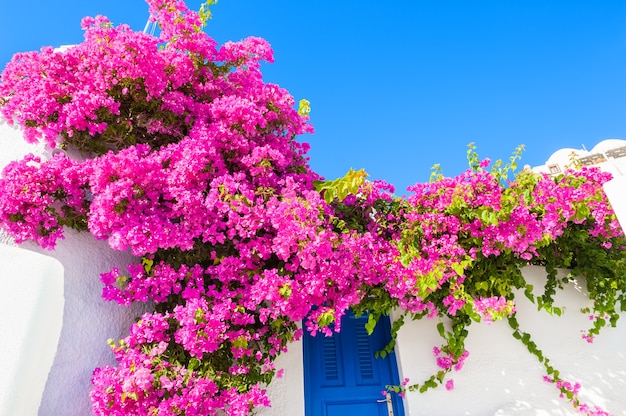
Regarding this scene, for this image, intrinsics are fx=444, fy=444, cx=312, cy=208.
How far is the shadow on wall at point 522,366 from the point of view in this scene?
15.2ft

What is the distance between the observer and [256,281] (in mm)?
3729

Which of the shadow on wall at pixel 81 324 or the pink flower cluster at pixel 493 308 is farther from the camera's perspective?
the pink flower cluster at pixel 493 308

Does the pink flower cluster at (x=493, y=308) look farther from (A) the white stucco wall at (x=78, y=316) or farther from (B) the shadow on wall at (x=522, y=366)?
(A) the white stucco wall at (x=78, y=316)

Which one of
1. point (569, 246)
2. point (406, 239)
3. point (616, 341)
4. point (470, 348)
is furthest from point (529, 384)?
point (406, 239)

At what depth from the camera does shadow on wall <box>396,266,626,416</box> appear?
15.2 feet

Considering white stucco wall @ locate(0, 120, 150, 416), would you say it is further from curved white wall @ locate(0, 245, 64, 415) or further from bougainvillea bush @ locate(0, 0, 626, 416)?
curved white wall @ locate(0, 245, 64, 415)

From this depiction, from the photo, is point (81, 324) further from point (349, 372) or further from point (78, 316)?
point (349, 372)

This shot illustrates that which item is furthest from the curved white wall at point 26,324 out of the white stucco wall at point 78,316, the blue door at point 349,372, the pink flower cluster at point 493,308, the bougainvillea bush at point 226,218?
the pink flower cluster at point 493,308

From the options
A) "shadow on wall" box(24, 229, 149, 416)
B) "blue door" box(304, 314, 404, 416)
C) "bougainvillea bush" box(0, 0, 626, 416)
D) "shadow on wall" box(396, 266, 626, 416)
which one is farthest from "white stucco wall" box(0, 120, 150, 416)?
"shadow on wall" box(396, 266, 626, 416)

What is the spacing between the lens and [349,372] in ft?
16.0

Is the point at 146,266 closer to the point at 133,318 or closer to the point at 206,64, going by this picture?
the point at 133,318

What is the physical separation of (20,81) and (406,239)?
3.91 meters

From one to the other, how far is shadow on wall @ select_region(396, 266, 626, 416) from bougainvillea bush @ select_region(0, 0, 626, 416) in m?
0.15

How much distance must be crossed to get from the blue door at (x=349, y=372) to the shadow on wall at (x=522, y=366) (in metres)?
0.25
